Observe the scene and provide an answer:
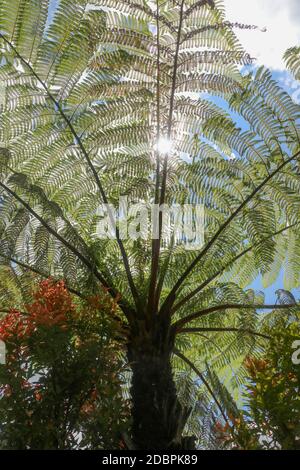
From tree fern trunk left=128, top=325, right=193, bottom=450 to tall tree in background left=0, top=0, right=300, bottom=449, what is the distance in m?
0.15

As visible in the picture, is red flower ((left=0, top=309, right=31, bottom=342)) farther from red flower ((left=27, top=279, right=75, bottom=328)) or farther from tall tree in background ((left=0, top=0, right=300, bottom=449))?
tall tree in background ((left=0, top=0, right=300, bottom=449))

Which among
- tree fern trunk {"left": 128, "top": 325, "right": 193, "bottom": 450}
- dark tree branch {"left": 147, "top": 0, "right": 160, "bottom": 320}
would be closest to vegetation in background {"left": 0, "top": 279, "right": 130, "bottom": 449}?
tree fern trunk {"left": 128, "top": 325, "right": 193, "bottom": 450}

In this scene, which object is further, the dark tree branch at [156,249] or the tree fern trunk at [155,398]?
the dark tree branch at [156,249]

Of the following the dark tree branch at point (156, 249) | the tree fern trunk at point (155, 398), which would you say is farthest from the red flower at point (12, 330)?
the dark tree branch at point (156, 249)

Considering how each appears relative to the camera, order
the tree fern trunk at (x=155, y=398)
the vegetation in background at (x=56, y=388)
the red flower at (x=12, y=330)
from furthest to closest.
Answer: the tree fern trunk at (x=155, y=398)
the red flower at (x=12, y=330)
the vegetation in background at (x=56, y=388)

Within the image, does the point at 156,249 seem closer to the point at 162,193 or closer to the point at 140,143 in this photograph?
the point at 162,193

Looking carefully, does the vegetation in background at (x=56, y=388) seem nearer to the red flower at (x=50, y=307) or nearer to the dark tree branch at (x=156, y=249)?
the red flower at (x=50, y=307)

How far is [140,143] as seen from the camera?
12.8 feet

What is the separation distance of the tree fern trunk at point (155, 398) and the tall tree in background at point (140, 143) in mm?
149

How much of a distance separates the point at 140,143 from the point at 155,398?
194 centimetres

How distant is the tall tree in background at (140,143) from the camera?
3.41m
